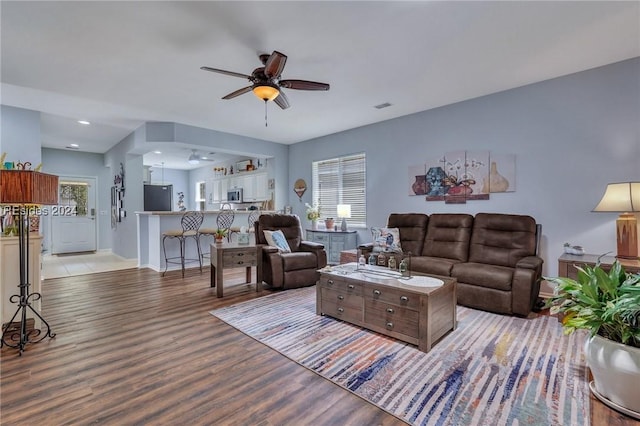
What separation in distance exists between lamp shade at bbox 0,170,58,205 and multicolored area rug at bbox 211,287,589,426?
6.47 ft

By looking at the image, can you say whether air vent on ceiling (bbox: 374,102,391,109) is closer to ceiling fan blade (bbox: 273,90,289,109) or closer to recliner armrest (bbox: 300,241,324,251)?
ceiling fan blade (bbox: 273,90,289,109)

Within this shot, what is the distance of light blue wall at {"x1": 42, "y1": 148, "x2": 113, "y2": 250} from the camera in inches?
302

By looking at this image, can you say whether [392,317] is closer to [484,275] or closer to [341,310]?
[341,310]

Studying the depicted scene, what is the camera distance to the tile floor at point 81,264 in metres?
5.60

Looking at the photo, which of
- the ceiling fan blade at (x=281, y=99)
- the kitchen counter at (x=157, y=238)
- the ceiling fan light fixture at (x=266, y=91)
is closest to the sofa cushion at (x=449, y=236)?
the ceiling fan blade at (x=281, y=99)

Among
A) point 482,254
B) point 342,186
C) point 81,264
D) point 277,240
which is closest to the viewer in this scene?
point 482,254

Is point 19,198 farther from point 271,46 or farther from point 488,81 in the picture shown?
point 488,81

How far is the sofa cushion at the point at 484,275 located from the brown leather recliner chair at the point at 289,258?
181cm

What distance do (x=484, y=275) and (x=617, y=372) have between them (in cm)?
165

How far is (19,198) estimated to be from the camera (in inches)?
96.3

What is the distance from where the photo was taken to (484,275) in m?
3.36

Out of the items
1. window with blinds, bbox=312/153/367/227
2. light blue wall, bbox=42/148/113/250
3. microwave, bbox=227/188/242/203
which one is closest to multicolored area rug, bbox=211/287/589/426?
window with blinds, bbox=312/153/367/227

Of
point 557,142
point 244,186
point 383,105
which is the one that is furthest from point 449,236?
point 244,186

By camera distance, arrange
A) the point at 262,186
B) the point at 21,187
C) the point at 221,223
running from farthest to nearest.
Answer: the point at 262,186 < the point at 221,223 < the point at 21,187
